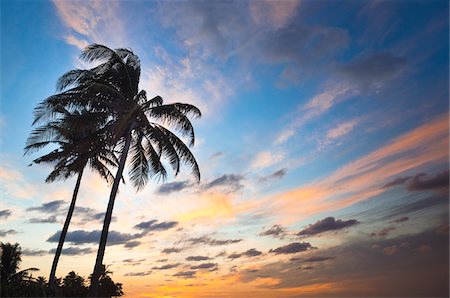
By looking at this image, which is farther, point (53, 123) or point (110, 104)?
point (53, 123)

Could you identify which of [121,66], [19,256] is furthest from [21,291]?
[19,256]

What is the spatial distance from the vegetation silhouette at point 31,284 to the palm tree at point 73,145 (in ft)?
15.7

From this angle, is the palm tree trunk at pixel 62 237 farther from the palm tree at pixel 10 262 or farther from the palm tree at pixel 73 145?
the palm tree at pixel 10 262

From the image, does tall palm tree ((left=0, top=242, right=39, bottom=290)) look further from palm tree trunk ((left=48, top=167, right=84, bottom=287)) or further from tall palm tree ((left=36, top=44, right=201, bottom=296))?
tall palm tree ((left=36, top=44, right=201, bottom=296))

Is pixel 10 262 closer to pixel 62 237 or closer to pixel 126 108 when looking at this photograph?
pixel 62 237

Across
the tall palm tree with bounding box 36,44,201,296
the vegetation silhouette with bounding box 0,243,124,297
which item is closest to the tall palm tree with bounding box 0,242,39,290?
the vegetation silhouette with bounding box 0,243,124,297

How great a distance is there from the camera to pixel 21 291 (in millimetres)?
13680

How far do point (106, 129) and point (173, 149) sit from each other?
3.81 m

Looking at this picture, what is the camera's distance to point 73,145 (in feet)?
57.3

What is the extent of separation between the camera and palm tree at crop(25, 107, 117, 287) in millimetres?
17219

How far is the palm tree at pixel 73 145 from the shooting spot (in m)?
17.2

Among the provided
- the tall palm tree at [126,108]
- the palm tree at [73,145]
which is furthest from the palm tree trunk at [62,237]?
the tall palm tree at [126,108]

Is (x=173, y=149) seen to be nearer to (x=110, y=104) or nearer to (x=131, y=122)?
(x=131, y=122)

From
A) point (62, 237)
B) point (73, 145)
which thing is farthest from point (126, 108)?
point (62, 237)
